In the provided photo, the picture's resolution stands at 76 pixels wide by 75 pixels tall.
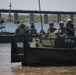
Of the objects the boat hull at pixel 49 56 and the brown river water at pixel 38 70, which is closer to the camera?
the brown river water at pixel 38 70

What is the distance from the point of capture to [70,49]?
50.6 ft

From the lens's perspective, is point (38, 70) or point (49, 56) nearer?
point (38, 70)

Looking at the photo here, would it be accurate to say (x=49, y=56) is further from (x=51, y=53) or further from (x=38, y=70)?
(x=38, y=70)

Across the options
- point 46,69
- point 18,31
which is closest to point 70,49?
point 46,69

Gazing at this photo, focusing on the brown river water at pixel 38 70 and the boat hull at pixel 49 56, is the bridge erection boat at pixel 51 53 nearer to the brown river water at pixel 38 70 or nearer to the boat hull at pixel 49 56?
the boat hull at pixel 49 56

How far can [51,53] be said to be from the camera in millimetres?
15547

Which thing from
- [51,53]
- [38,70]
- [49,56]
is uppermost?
[51,53]

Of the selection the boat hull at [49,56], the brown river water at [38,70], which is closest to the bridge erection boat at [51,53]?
the boat hull at [49,56]

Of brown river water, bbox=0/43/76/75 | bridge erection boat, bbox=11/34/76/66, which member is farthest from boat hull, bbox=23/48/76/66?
brown river water, bbox=0/43/76/75

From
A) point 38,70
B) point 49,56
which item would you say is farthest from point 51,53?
point 38,70

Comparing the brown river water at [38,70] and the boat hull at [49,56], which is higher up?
the boat hull at [49,56]

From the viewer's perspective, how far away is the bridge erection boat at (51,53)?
15.5m

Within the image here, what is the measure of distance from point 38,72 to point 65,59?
2030mm

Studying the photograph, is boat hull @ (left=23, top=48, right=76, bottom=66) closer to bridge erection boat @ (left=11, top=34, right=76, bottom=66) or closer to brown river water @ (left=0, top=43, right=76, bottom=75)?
bridge erection boat @ (left=11, top=34, right=76, bottom=66)
